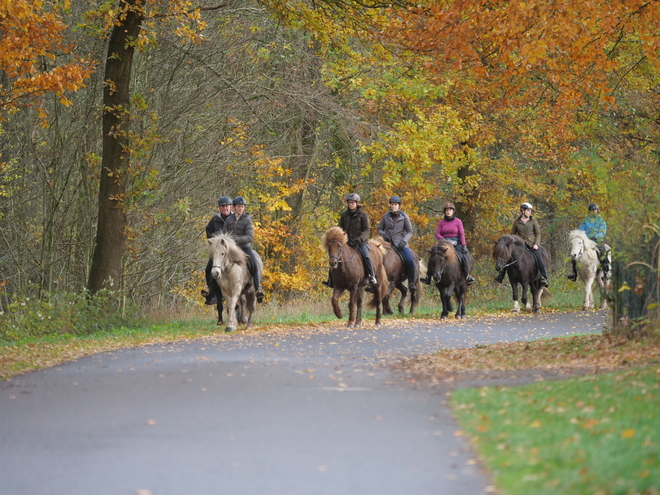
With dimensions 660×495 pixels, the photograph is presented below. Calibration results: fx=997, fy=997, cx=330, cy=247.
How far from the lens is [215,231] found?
69.5ft

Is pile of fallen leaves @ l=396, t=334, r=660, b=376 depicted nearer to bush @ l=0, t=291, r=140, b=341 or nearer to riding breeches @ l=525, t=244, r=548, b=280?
bush @ l=0, t=291, r=140, b=341

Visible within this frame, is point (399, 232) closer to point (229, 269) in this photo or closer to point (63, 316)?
point (229, 269)

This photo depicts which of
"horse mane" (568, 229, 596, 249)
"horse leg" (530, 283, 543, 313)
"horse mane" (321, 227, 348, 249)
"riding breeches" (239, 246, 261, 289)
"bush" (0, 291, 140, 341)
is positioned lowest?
"bush" (0, 291, 140, 341)

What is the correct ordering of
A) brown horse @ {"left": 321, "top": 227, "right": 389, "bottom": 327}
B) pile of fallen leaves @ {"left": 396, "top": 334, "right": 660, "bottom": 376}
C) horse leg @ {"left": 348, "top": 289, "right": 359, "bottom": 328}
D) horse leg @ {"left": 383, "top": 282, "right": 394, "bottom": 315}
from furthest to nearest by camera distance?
horse leg @ {"left": 383, "top": 282, "right": 394, "bottom": 315} → horse leg @ {"left": 348, "top": 289, "right": 359, "bottom": 328} → brown horse @ {"left": 321, "top": 227, "right": 389, "bottom": 327} → pile of fallen leaves @ {"left": 396, "top": 334, "right": 660, "bottom": 376}

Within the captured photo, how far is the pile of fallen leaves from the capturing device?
12.1m

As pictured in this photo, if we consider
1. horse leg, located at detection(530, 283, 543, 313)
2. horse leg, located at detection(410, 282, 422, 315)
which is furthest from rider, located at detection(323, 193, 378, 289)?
horse leg, located at detection(530, 283, 543, 313)

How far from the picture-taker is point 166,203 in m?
26.5

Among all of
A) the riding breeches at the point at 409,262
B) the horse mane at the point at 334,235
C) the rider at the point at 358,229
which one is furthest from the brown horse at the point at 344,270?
the riding breeches at the point at 409,262

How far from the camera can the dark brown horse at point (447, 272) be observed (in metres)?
24.9

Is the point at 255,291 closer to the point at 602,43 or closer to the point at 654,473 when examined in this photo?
the point at 602,43

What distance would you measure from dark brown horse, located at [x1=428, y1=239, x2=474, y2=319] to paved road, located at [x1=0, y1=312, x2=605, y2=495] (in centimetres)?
1107

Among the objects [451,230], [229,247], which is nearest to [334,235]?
[229,247]

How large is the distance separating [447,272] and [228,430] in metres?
17.5

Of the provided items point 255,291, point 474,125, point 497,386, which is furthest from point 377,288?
point 474,125
